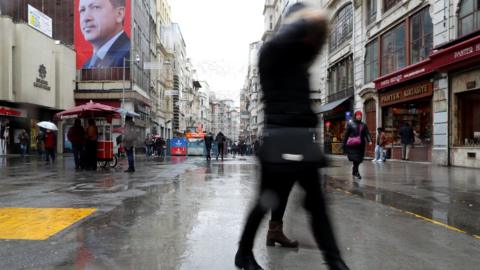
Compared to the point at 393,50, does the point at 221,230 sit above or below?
below

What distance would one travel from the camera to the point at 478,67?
1527cm

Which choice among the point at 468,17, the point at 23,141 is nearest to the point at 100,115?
the point at 468,17

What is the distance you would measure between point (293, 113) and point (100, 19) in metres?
44.4

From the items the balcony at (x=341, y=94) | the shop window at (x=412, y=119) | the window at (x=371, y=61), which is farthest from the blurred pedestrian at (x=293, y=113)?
the balcony at (x=341, y=94)

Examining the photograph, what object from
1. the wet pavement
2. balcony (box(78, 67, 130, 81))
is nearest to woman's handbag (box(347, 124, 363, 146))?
the wet pavement

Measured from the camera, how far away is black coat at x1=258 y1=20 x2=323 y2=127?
3.12 m

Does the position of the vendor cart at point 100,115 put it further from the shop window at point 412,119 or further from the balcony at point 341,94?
the balcony at point 341,94

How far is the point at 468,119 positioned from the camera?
16.6 metres

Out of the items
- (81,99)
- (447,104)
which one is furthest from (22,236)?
(81,99)

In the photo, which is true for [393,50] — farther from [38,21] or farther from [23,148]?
[38,21]

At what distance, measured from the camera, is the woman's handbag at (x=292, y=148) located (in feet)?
9.95

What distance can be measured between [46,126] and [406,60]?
678 inches

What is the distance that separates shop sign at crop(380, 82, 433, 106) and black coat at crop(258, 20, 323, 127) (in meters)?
17.1

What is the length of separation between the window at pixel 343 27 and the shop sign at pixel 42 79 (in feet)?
70.3
